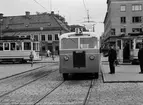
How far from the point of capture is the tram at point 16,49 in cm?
3309

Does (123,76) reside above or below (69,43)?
below

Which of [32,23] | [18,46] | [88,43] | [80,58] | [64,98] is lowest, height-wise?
[64,98]

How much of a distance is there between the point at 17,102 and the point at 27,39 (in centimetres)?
2528

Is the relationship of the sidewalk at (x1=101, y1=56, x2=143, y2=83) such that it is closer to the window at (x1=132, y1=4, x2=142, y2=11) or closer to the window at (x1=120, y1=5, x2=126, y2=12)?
the window at (x1=120, y1=5, x2=126, y2=12)

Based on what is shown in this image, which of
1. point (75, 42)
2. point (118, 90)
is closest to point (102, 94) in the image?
point (118, 90)

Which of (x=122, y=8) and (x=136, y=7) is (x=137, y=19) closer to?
(x=136, y=7)

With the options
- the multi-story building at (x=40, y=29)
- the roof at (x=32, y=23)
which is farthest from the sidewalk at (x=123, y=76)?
the roof at (x=32, y=23)

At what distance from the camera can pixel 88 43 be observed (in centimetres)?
1490

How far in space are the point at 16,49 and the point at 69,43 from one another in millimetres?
19493

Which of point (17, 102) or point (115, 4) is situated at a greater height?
point (115, 4)

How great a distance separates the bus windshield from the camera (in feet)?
48.6

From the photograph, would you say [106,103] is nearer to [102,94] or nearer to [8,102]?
[102,94]

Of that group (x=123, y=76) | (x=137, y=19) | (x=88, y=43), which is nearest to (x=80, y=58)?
(x=88, y=43)

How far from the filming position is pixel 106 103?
8305mm
